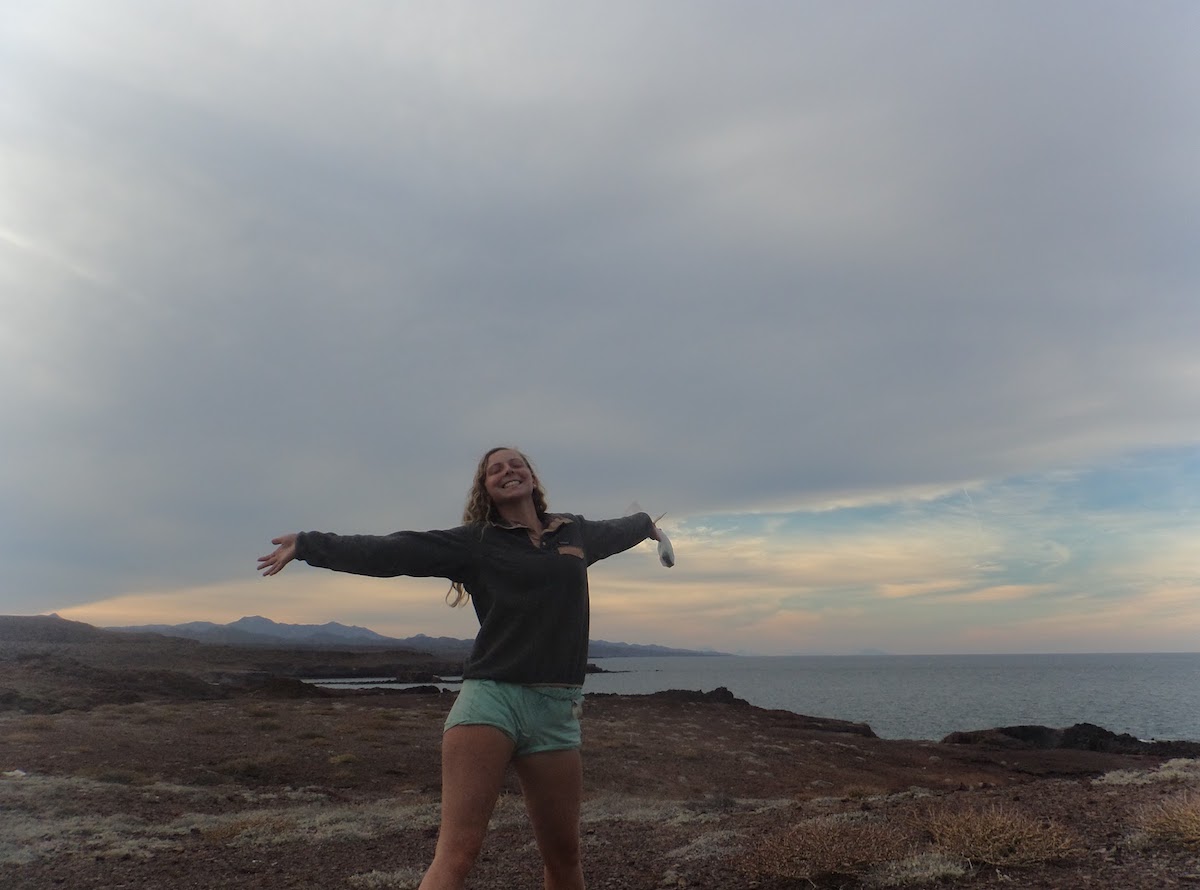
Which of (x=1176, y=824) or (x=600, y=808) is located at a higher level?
(x=1176, y=824)

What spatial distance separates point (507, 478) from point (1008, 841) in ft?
15.5

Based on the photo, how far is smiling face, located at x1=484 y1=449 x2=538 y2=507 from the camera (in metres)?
3.39

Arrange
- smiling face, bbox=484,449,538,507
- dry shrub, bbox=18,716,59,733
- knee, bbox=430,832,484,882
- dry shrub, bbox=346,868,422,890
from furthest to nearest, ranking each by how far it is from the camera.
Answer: dry shrub, bbox=18,716,59,733, dry shrub, bbox=346,868,422,890, smiling face, bbox=484,449,538,507, knee, bbox=430,832,484,882

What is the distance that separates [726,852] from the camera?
7312 millimetres

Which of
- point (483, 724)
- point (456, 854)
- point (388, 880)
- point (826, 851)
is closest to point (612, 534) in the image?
point (483, 724)

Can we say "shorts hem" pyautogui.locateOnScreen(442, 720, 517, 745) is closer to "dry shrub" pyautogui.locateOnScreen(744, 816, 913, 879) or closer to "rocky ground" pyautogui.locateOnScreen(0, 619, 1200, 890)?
"rocky ground" pyautogui.locateOnScreen(0, 619, 1200, 890)

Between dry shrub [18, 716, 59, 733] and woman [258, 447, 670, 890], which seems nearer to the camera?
woman [258, 447, 670, 890]

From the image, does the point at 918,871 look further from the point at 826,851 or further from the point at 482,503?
the point at 482,503

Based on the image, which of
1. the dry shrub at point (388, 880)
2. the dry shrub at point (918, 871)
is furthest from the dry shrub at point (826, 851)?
the dry shrub at point (388, 880)

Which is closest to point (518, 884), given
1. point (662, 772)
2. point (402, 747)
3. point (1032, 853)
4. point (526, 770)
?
point (1032, 853)

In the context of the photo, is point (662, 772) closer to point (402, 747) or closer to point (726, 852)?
point (402, 747)


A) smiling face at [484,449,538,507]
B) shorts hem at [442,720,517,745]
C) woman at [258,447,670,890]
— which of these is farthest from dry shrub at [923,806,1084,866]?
smiling face at [484,449,538,507]

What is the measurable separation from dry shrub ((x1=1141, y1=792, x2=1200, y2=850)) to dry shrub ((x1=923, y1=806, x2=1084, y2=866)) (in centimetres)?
50

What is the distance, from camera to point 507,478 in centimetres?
345
